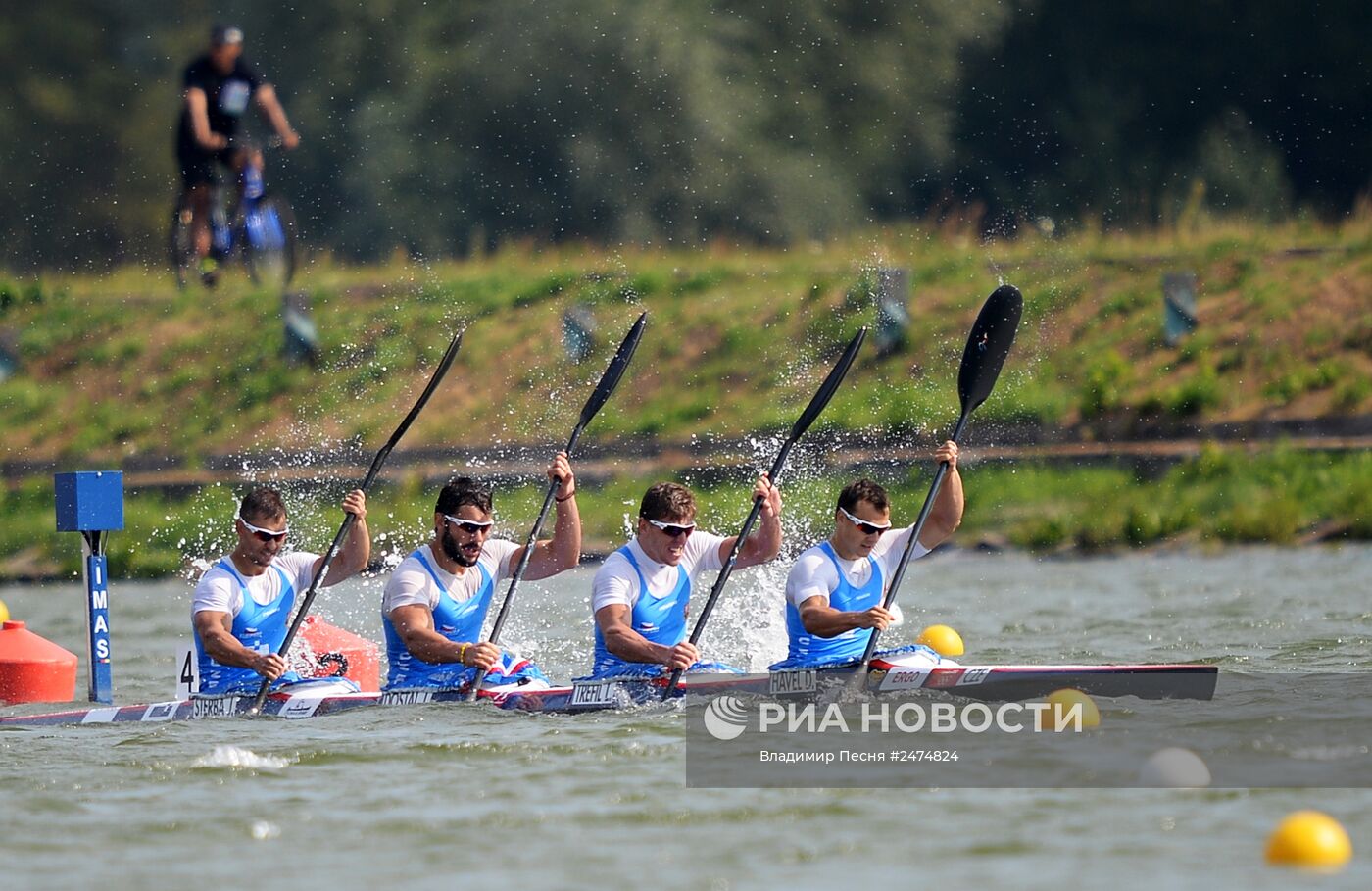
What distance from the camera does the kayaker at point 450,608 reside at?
9.23 meters

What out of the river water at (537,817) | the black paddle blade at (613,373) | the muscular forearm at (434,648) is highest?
the black paddle blade at (613,373)

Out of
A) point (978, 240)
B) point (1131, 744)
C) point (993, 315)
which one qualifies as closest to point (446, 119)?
point (978, 240)

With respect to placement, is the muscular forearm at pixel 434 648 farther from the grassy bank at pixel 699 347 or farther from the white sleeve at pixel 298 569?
the grassy bank at pixel 699 347

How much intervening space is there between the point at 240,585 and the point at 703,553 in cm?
203

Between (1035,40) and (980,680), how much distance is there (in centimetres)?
2575

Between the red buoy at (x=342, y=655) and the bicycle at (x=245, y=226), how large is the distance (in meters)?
9.87

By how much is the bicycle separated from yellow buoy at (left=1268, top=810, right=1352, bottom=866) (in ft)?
48.5

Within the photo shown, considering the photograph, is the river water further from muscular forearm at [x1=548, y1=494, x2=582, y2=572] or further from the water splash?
muscular forearm at [x1=548, y1=494, x2=582, y2=572]

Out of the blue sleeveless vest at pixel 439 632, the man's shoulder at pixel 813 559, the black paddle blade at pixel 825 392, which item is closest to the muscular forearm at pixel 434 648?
the blue sleeveless vest at pixel 439 632

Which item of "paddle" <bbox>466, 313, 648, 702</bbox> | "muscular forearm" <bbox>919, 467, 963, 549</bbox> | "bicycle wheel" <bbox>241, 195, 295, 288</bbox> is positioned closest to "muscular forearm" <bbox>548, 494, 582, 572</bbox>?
"paddle" <bbox>466, 313, 648, 702</bbox>

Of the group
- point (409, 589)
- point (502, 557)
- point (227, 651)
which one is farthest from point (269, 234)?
point (409, 589)

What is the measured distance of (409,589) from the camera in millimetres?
9328

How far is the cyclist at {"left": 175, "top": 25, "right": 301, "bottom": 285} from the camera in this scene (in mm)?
19297

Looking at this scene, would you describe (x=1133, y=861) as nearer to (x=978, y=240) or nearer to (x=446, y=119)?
(x=978, y=240)
